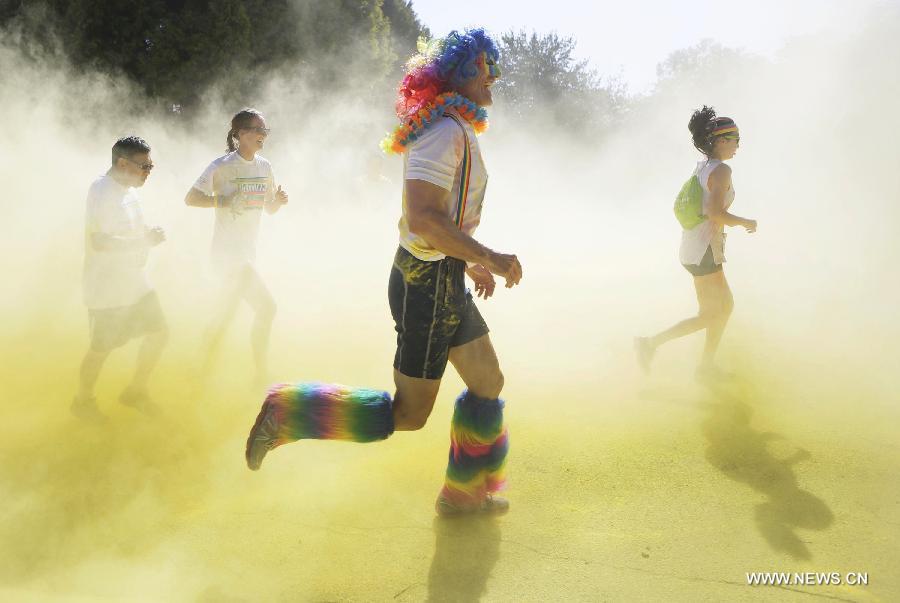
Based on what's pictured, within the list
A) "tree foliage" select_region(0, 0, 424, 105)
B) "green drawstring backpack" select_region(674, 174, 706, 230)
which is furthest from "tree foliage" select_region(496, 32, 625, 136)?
"green drawstring backpack" select_region(674, 174, 706, 230)

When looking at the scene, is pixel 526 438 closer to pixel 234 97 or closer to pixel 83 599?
pixel 83 599

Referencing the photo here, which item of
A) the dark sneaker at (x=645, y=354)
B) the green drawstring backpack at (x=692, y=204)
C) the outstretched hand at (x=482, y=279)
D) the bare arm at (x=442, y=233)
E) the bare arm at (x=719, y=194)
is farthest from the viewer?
the dark sneaker at (x=645, y=354)

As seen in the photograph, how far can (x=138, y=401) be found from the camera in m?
4.14

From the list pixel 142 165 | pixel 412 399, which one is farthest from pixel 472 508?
pixel 142 165

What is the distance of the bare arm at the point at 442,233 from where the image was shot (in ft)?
7.65

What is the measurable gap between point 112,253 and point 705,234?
3.60 meters

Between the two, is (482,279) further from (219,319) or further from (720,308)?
(219,319)

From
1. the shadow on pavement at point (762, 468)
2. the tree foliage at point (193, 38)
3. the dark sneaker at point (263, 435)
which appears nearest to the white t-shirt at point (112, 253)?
the dark sneaker at point (263, 435)

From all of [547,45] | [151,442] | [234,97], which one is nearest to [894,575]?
[151,442]

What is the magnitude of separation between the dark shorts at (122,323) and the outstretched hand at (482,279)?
2.27 metres

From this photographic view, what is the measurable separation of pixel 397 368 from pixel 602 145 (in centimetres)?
1911

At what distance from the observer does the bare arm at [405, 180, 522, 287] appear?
2332 mm

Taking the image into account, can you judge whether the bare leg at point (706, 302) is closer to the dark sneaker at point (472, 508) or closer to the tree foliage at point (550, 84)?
the dark sneaker at point (472, 508)

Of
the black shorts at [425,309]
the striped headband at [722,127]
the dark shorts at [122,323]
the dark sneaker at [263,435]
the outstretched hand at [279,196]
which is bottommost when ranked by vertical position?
the dark sneaker at [263,435]
